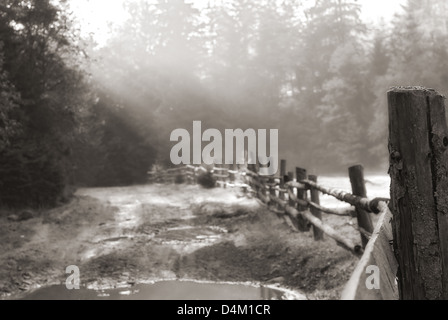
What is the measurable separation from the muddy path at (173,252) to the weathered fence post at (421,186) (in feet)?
11.8

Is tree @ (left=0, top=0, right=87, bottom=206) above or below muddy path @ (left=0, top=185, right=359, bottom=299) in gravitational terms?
above

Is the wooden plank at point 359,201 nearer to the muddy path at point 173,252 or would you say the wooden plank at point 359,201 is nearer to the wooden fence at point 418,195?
the muddy path at point 173,252

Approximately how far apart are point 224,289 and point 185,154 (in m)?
29.3

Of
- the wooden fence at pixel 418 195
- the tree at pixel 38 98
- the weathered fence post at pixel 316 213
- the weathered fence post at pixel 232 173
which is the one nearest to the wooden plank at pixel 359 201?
the weathered fence post at pixel 316 213

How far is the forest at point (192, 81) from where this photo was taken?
16.2 m

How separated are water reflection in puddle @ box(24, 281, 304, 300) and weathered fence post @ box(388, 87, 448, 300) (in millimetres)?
4103

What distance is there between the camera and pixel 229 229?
34.8 feet

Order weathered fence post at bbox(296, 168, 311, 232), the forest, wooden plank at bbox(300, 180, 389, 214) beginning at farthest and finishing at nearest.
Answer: the forest, weathered fence post at bbox(296, 168, 311, 232), wooden plank at bbox(300, 180, 389, 214)

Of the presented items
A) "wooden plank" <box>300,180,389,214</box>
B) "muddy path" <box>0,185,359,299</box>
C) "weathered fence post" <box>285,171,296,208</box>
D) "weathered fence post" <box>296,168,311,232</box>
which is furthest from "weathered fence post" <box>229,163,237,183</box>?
"wooden plank" <box>300,180,389,214</box>

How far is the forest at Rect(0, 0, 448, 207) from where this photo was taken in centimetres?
1617

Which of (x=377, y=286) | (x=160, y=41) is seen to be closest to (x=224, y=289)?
(x=377, y=286)

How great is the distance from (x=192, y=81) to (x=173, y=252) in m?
33.3

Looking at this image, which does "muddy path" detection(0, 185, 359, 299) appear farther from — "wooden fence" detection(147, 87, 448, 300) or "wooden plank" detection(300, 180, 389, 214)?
"wooden fence" detection(147, 87, 448, 300)
